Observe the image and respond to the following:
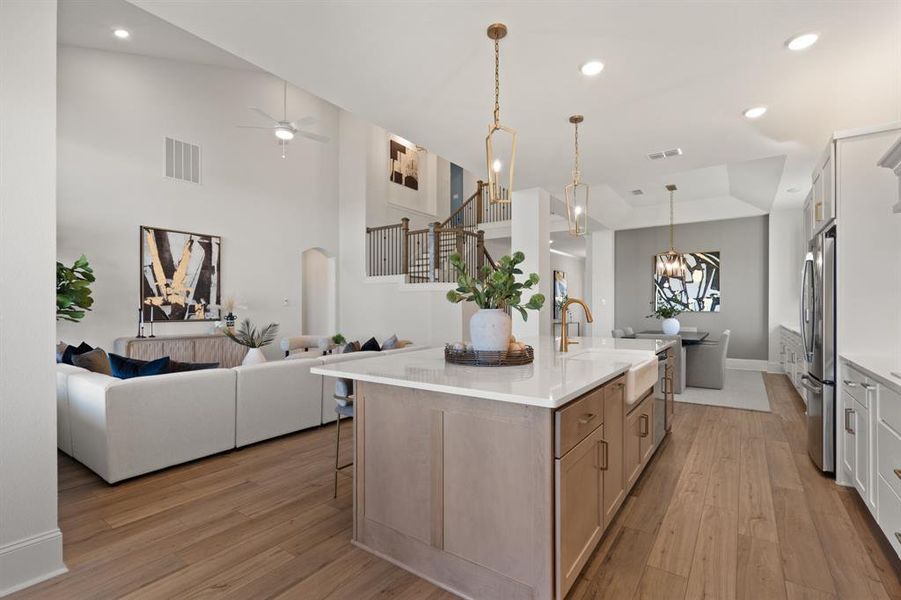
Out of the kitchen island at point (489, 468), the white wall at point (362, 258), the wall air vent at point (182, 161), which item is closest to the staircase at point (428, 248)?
the white wall at point (362, 258)

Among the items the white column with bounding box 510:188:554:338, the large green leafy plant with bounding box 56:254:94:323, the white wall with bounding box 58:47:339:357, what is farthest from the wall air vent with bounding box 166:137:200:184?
the white column with bounding box 510:188:554:338

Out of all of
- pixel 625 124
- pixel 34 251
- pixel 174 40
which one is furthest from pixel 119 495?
pixel 174 40

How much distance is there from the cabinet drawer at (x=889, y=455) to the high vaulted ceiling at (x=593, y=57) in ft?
7.06

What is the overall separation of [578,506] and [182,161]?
7621 millimetres

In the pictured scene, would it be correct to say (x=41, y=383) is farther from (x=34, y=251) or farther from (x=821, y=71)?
(x=821, y=71)

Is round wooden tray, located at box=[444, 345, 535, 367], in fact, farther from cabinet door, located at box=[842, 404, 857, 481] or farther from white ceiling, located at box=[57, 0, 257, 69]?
white ceiling, located at box=[57, 0, 257, 69]

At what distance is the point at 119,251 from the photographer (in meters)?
6.21

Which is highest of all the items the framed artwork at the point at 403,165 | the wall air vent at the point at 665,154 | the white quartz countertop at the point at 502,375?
the framed artwork at the point at 403,165

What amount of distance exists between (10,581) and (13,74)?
2125 mm

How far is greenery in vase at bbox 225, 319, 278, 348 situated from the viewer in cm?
445

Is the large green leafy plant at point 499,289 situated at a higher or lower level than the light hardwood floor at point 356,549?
higher

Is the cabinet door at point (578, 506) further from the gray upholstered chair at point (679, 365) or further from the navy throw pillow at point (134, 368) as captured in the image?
the gray upholstered chair at point (679, 365)

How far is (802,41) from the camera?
2.54 metres

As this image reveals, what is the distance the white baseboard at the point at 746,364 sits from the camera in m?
7.63
